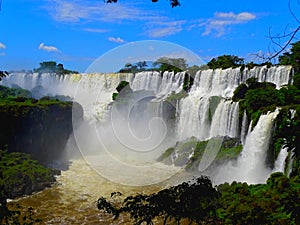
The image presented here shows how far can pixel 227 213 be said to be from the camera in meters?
8.43

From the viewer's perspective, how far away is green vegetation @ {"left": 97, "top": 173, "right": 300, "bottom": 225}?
508cm

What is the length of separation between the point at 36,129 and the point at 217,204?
48.1 ft

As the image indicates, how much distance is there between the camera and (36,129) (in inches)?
762

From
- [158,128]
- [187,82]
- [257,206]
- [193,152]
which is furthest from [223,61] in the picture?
[257,206]

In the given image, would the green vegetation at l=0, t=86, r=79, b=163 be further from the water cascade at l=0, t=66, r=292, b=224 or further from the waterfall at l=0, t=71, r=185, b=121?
the waterfall at l=0, t=71, r=185, b=121

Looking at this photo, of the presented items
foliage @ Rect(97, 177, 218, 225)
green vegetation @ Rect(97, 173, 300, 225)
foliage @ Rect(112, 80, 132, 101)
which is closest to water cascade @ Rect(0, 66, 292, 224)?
foliage @ Rect(112, 80, 132, 101)

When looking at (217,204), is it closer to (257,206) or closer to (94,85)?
(257,206)

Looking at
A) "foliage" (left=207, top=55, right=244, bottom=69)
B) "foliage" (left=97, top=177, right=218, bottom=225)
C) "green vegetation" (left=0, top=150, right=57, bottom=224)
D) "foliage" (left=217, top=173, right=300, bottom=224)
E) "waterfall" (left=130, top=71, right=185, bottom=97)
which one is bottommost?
"green vegetation" (left=0, top=150, right=57, bottom=224)

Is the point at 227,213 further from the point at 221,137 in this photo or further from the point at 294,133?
the point at 221,137

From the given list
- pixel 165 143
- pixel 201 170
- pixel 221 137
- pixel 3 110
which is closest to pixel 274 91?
pixel 221 137

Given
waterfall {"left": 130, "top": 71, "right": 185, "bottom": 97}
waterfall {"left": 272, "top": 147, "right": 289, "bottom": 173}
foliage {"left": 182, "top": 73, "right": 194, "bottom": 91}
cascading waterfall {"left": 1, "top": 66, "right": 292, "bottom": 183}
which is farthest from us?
waterfall {"left": 130, "top": 71, "right": 185, "bottom": 97}

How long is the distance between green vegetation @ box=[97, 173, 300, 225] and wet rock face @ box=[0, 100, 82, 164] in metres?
7.59

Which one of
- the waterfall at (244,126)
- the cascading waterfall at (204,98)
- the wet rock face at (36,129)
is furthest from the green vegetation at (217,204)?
the wet rock face at (36,129)

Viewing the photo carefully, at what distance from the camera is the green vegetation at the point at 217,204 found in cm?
508
